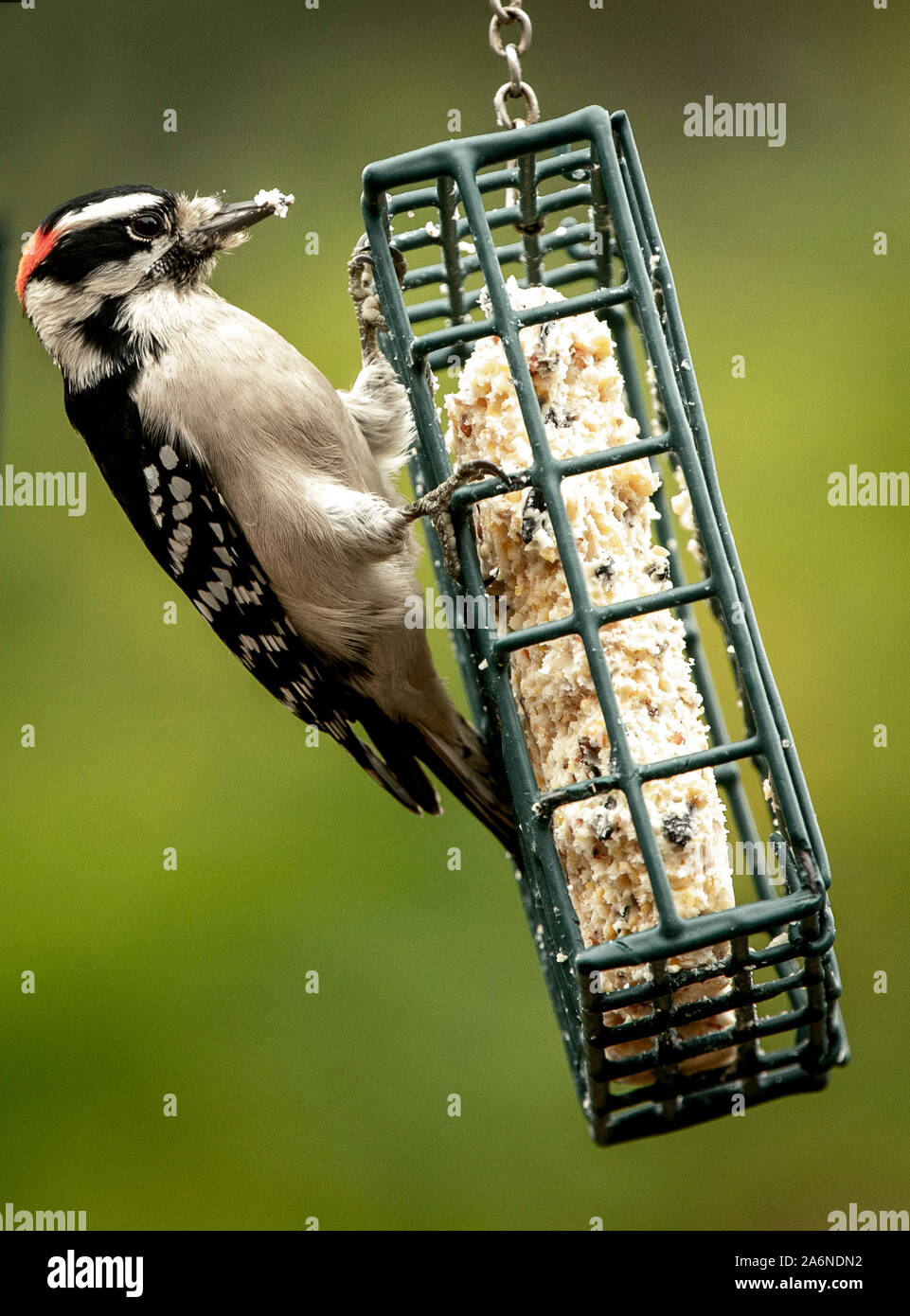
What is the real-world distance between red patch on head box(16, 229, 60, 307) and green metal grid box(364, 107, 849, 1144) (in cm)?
88

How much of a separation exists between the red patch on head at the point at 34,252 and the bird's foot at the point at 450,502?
1097 millimetres

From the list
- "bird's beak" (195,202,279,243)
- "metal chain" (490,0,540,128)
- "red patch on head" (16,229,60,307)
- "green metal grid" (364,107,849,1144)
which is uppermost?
"bird's beak" (195,202,279,243)

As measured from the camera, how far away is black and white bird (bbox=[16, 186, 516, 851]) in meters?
3.11

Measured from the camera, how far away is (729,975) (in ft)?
7.79

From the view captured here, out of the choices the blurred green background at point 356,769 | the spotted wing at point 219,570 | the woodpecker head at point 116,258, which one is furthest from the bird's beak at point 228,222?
the blurred green background at point 356,769

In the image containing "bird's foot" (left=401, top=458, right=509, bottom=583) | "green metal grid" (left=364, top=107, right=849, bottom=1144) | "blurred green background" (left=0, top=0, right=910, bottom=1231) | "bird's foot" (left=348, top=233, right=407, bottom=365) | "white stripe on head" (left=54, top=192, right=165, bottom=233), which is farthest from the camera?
"blurred green background" (left=0, top=0, right=910, bottom=1231)

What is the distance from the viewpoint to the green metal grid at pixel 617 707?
2.33m

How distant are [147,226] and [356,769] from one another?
208 cm

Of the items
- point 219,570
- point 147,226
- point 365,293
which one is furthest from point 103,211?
point 219,570

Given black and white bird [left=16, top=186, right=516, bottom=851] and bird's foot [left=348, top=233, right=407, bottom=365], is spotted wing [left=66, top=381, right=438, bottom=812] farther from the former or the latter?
bird's foot [left=348, top=233, right=407, bottom=365]

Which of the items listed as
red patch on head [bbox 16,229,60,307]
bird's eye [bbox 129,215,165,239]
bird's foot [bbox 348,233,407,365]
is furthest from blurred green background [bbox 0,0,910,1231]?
bird's foot [bbox 348,233,407,365]

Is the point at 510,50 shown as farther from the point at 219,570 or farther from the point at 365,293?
the point at 219,570

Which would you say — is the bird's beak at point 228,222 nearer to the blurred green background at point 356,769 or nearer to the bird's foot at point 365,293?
the bird's foot at point 365,293
